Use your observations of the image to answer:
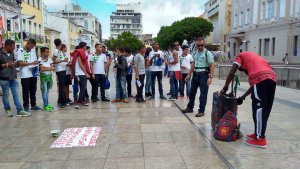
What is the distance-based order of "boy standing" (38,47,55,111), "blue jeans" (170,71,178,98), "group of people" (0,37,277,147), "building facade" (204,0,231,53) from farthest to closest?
"building facade" (204,0,231,53), "blue jeans" (170,71,178,98), "boy standing" (38,47,55,111), "group of people" (0,37,277,147)

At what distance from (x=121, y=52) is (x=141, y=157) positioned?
502 cm

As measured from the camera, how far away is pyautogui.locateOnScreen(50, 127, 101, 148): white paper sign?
479 cm

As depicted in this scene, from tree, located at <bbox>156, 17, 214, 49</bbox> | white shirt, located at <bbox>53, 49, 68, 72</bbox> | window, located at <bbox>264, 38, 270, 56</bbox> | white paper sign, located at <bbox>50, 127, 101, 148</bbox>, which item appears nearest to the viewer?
white paper sign, located at <bbox>50, 127, 101, 148</bbox>

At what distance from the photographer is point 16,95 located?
6.82 m

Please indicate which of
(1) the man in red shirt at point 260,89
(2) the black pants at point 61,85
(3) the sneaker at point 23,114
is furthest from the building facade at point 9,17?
(1) the man in red shirt at point 260,89

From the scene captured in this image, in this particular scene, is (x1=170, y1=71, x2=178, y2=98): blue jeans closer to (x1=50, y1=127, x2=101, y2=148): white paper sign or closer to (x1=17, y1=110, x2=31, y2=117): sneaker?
(x1=50, y1=127, x2=101, y2=148): white paper sign

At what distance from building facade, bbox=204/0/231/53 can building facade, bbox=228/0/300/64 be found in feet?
21.9

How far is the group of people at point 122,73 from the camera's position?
15.1ft

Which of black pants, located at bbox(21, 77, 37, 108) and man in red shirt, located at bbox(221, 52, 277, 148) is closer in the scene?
man in red shirt, located at bbox(221, 52, 277, 148)

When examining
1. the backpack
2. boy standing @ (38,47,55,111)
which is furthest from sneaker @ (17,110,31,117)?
the backpack

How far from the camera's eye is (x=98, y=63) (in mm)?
8648

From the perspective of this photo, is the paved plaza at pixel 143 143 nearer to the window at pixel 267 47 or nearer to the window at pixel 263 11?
the window at pixel 267 47

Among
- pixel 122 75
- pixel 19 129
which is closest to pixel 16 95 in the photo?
pixel 19 129

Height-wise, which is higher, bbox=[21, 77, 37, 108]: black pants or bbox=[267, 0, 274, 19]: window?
bbox=[267, 0, 274, 19]: window
